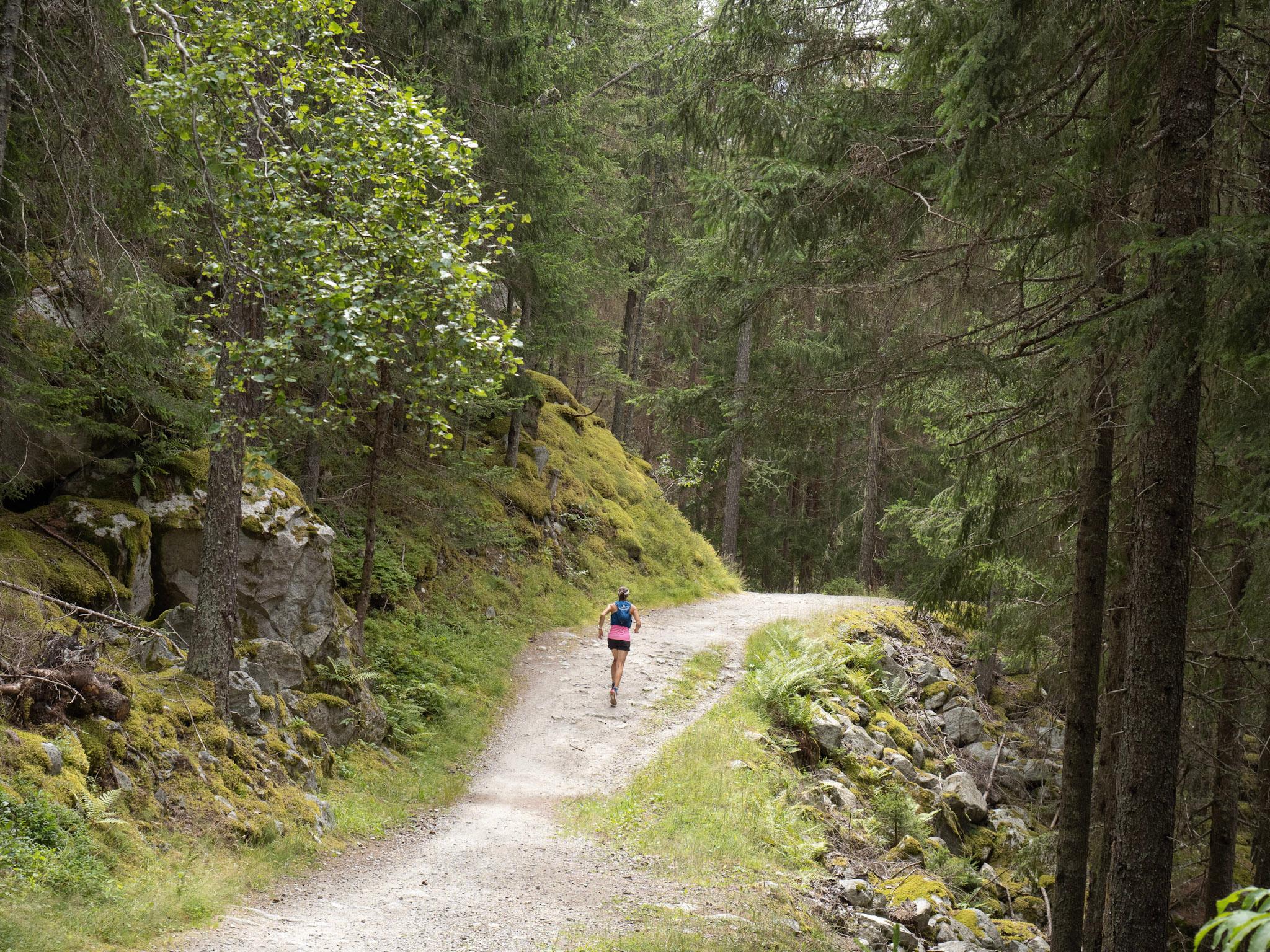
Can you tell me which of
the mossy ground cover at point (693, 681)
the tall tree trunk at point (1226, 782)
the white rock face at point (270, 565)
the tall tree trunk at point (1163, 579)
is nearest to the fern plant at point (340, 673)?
the white rock face at point (270, 565)

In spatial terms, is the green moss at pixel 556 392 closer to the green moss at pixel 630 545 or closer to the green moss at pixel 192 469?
the green moss at pixel 630 545

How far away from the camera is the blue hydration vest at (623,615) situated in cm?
1311

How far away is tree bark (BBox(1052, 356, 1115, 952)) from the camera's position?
8.10 metres

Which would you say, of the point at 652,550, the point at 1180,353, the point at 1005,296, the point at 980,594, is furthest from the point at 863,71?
the point at 652,550

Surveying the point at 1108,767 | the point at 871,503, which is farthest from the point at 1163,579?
the point at 871,503

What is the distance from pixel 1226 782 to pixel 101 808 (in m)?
11.5

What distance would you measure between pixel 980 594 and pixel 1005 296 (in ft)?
11.2

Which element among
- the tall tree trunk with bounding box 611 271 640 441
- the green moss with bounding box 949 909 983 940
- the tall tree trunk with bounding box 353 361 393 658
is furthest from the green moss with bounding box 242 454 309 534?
the tall tree trunk with bounding box 611 271 640 441

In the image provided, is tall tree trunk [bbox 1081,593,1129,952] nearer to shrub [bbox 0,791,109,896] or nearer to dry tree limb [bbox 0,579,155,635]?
shrub [bbox 0,791,109,896]

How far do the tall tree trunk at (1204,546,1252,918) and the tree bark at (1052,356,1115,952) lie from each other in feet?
6.94

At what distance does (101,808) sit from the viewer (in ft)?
19.4

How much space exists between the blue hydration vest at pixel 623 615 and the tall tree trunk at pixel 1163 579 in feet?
26.4

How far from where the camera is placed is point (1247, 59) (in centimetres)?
612

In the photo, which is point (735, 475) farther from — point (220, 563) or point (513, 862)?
point (220, 563)
